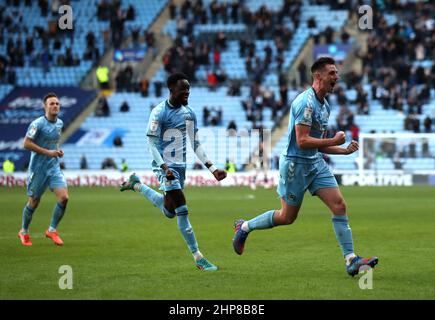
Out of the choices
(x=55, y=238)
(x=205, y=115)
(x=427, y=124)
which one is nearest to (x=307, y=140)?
(x=55, y=238)

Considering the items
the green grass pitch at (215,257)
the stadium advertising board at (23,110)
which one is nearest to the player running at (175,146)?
the green grass pitch at (215,257)

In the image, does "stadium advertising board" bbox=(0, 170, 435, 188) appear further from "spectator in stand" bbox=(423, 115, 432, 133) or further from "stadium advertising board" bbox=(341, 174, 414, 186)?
"spectator in stand" bbox=(423, 115, 432, 133)

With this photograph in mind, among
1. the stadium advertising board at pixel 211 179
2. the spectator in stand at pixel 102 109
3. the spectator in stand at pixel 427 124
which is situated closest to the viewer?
the stadium advertising board at pixel 211 179

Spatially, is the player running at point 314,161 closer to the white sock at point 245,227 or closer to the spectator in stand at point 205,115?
the white sock at point 245,227

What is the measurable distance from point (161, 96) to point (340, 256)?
41907 mm

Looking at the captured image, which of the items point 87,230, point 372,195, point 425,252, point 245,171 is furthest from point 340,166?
point 425,252

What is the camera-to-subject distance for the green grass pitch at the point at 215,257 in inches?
443

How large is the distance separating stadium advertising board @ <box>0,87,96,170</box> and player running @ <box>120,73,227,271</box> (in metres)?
40.9

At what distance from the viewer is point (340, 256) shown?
15109 millimetres

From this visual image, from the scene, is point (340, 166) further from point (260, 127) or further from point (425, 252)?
point (425, 252)

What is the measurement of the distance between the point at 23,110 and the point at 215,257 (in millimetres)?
43541

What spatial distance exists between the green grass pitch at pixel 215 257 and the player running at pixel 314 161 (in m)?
0.66

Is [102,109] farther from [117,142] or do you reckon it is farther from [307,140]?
[307,140]

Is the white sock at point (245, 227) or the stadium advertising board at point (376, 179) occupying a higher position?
the white sock at point (245, 227)
